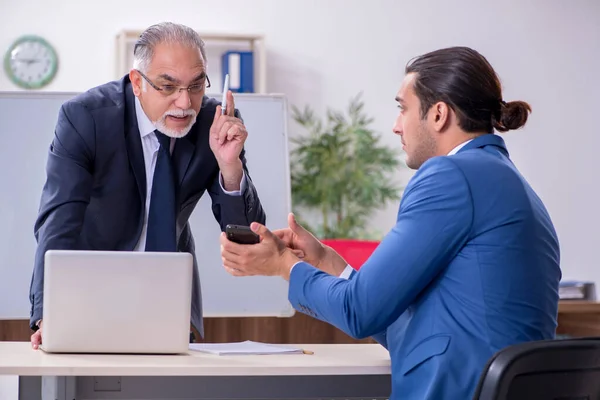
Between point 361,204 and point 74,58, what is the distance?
2.09 m

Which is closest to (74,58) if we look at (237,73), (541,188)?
(237,73)

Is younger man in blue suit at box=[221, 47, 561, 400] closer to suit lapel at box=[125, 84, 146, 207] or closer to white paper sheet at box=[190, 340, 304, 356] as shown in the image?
white paper sheet at box=[190, 340, 304, 356]

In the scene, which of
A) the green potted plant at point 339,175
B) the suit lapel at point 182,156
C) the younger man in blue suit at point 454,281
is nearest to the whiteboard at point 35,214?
the suit lapel at point 182,156

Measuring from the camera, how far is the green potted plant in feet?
17.1

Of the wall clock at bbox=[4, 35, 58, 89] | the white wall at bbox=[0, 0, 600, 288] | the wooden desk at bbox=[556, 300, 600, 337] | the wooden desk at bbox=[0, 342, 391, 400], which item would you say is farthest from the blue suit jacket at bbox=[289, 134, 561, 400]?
the wall clock at bbox=[4, 35, 58, 89]

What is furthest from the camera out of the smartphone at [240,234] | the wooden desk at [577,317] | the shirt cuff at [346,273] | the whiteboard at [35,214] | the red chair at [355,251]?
the wooden desk at [577,317]

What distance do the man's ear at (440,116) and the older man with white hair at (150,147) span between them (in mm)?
790

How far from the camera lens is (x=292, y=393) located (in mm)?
1671

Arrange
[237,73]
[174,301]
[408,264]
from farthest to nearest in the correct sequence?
[237,73], [174,301], [408,264]

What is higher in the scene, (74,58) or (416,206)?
(74,58)

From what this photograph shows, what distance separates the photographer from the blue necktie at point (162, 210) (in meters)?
2.33

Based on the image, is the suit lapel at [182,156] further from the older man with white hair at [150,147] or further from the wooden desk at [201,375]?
the wooden desk at [201,375]

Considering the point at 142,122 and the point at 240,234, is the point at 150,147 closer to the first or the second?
the point at 142,122

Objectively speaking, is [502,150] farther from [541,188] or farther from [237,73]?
[541,188]
